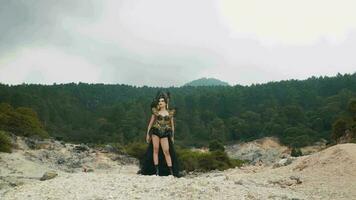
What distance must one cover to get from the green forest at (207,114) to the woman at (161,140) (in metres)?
44.5

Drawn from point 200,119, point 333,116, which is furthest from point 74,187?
point 200,119

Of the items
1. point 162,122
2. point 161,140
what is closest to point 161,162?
point 161,140

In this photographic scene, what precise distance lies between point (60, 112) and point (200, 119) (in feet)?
98.3

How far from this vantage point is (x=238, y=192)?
41.8 feet

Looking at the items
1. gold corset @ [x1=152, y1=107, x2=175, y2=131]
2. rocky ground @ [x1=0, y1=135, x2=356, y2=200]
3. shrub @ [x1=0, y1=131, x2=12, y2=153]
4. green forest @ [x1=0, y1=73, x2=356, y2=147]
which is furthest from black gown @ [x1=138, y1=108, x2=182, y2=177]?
green forest @ [x1=0, y1=73, x2=356, y2=147]

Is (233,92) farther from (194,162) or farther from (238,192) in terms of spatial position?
(238,192)

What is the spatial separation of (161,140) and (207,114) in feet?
360

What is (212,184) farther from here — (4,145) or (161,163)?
(4,145)

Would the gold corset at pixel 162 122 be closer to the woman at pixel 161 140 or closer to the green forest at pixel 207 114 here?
the woman at pixel 161 140

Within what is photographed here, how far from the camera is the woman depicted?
16234 millimetres

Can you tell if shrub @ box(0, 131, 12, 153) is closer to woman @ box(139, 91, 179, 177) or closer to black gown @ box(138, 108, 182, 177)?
black gown @ box(138, 108, 182, 177)

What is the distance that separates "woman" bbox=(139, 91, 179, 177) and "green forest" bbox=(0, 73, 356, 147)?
44461 millimetres

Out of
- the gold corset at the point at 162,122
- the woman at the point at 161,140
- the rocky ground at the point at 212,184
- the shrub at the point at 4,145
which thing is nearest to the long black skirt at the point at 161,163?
the woman at the point at 161,140

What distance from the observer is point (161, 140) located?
53.7 feet
